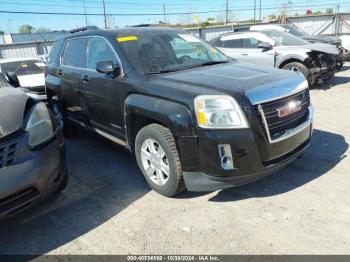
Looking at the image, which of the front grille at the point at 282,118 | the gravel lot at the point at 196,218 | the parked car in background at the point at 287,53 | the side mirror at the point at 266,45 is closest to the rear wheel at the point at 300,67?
the parked car in background at the point at 287,53

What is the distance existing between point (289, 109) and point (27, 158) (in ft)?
8.27

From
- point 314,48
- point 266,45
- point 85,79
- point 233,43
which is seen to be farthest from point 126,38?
point 233,43

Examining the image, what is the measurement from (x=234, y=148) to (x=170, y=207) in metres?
0.98

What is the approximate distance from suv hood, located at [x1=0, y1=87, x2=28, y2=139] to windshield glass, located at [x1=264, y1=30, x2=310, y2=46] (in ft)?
24.0

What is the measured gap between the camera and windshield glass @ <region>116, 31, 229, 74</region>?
390cm

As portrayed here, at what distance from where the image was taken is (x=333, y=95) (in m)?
7.82

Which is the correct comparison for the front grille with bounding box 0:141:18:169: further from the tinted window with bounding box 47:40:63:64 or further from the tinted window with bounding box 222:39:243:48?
the tinted window with bounding box 222:39:243:48

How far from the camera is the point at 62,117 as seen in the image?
577 cm

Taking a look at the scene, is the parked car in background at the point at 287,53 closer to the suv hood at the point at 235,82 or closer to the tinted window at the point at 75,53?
the tinted window at the point at 75,53

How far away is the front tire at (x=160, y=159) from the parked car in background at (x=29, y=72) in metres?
5.56

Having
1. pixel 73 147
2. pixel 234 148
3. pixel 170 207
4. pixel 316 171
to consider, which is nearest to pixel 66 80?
pixel 73 147

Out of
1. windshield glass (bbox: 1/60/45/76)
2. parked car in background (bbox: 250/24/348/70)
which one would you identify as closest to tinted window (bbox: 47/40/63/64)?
windshield glass (bbox: 1/60/45/76)

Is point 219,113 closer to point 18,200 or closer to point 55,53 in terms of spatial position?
point 18,200

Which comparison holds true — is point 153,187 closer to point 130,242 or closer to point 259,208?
point 130,242
